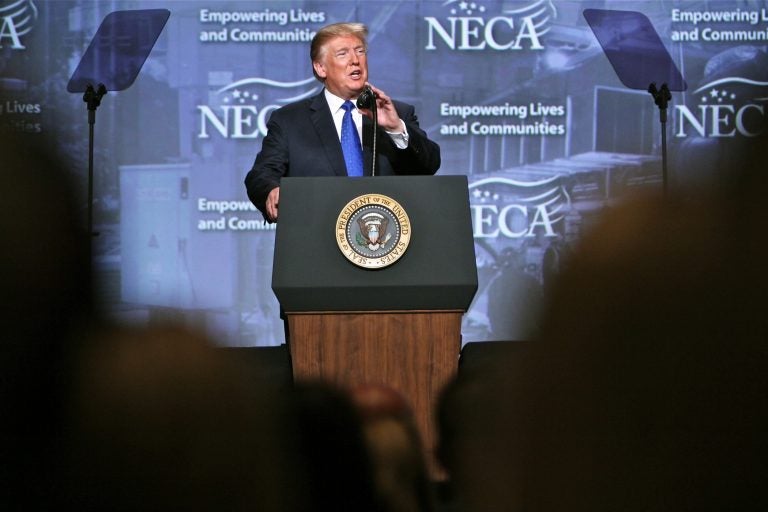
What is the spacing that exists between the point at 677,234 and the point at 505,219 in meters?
6.05

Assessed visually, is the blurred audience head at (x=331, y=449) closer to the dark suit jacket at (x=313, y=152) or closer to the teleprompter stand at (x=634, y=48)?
the dark suit jacket at (x=313, y=152)

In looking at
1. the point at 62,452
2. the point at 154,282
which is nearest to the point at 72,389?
the point at 62,452

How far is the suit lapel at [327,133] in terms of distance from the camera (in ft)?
12.3

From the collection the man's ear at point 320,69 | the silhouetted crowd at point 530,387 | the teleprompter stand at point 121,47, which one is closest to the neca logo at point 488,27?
the teleprompter stand at point 121,47

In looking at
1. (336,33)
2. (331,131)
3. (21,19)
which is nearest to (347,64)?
(336,33)

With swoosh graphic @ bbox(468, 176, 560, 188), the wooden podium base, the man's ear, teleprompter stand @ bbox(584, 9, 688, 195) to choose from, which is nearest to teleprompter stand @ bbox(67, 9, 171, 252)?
swoosh graphic @ bbox(468, 176, 560, 188)

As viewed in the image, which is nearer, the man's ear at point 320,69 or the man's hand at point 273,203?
the man's hand at point 273,203

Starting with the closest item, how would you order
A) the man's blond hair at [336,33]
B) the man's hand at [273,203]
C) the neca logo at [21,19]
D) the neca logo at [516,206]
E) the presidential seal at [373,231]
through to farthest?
the presidential seal at [373,231]
the man's hand at [273,203]
the man's blond hair at [336,33]
the neca logo at [21,19]
the neca logo at [516,206]

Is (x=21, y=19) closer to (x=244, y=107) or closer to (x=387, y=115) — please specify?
(x=244, y=107)

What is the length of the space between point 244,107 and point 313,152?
2915mm

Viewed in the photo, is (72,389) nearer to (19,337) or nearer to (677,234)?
(19,337)

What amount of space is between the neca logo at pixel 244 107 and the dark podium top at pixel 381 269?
3.82m

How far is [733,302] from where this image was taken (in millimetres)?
580

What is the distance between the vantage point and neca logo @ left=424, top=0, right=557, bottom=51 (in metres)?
6.53
